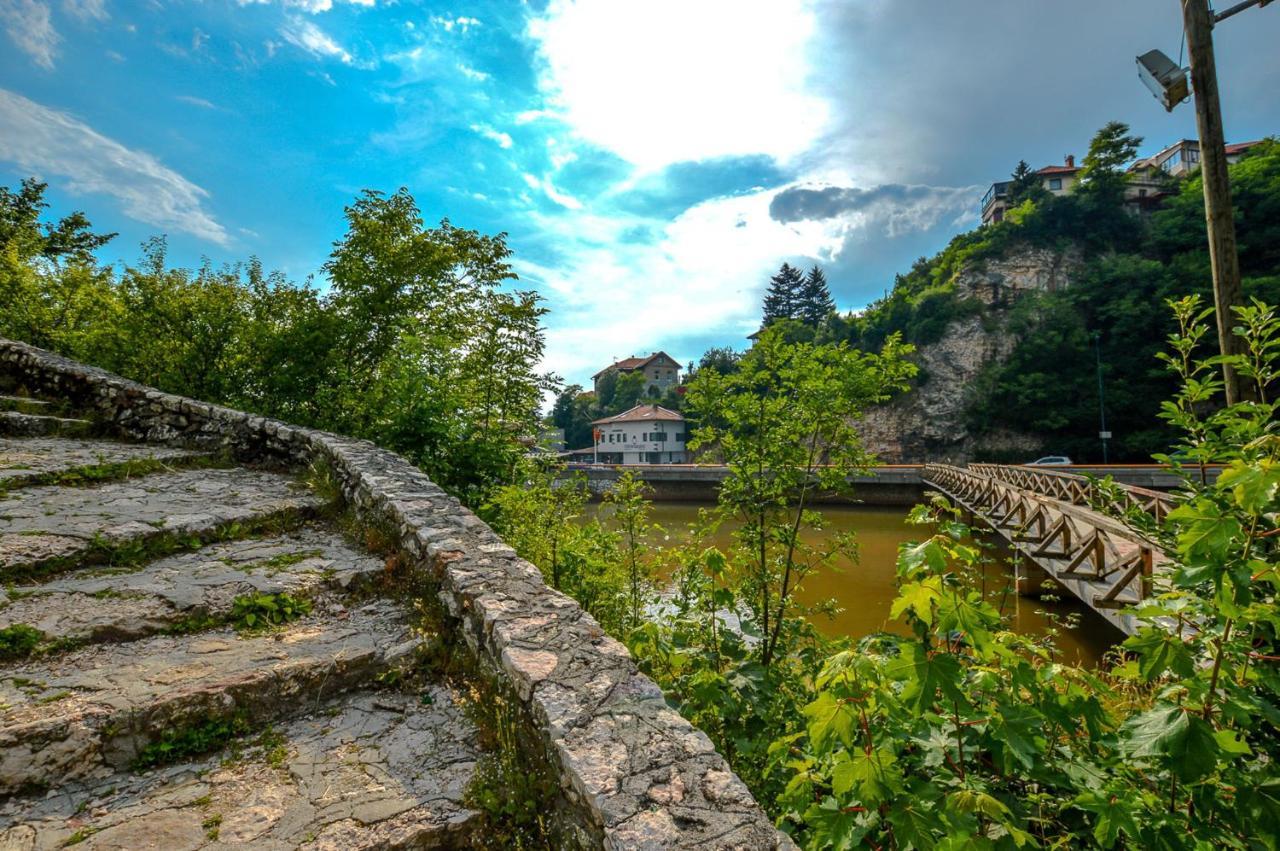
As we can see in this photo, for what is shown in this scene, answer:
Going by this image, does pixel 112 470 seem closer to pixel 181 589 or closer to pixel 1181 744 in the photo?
pixel 181 589

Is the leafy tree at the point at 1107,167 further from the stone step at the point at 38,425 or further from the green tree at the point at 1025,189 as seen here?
the stone step at the point at 38,425

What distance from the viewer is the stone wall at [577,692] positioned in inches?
57.3

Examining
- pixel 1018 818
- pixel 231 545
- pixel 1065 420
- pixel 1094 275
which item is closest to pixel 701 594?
pixel 1018 818

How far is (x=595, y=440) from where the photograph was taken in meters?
52.6

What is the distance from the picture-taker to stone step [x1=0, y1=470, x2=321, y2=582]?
289 cm

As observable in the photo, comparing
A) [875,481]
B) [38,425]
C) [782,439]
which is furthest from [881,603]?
[875,481]

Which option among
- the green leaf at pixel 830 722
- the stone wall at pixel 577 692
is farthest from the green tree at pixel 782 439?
the green leaf at pixel 830 722

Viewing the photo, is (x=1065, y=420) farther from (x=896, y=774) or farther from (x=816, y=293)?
(x=896, y=774)

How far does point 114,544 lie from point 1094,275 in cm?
4650

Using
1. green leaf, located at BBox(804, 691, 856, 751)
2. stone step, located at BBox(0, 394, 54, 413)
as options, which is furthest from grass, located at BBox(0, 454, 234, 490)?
green leaf, located at BBox(804, 691, 856, 751)

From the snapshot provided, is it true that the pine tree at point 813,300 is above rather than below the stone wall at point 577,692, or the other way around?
above

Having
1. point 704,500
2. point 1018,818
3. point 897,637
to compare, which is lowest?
point 704,500

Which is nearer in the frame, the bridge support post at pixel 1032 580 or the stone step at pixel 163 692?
the stone step at pixel 163 692

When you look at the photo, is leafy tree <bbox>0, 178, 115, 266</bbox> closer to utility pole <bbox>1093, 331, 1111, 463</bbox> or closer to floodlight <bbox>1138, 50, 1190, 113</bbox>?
floodlight <bbox>1138, 50, 1190, 113</bbox>
